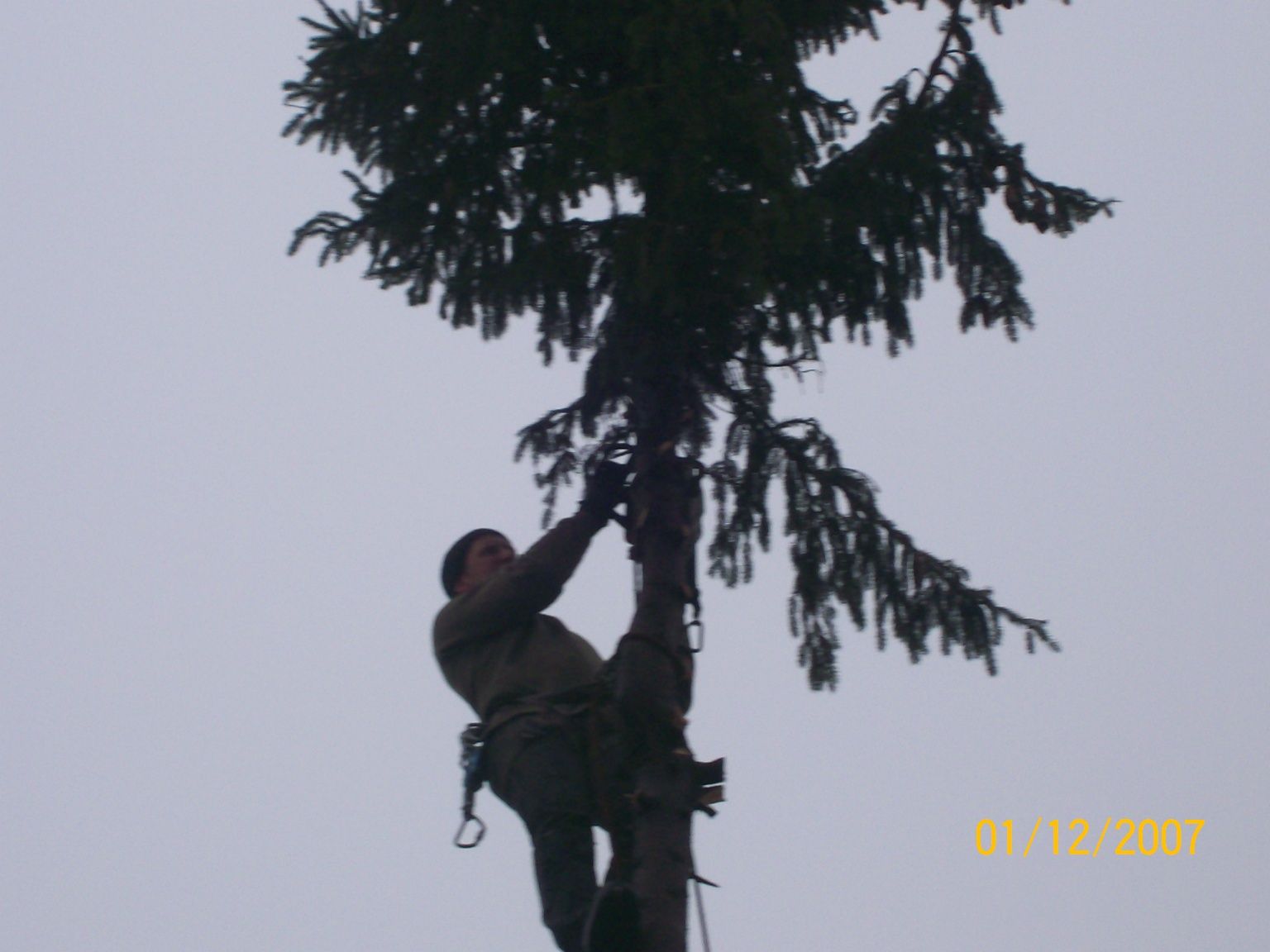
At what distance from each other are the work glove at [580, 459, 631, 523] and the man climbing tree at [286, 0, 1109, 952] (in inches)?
3.4

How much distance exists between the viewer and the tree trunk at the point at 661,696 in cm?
500

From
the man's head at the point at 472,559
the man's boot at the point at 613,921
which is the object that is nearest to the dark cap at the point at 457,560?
the man's head at the point at 472,559

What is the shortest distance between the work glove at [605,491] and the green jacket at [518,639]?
0.05 m

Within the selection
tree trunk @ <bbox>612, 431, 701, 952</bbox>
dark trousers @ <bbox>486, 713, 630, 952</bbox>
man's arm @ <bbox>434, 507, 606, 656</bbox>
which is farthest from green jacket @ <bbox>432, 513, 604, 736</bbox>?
tree trunk @ <bbox>612, 431, 701, 952</bbox>

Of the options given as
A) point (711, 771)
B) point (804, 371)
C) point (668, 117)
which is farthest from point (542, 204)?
point (711, 771)

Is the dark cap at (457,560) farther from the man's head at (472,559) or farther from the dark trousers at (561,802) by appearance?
the dark trousers at (561,802)

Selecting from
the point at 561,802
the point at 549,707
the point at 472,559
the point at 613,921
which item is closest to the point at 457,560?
the point at 472,559

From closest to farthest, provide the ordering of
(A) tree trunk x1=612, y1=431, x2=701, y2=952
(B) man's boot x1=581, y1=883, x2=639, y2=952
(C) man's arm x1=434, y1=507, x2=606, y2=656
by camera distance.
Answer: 1. (B) man's boot x1=581, y1=883, x2=639, y2=952
2. (A) tree trunk x1=612, y1=431, x2=701, y2=952
3. (C) man's arm x1=434, y1=507, x2=606, y2=656

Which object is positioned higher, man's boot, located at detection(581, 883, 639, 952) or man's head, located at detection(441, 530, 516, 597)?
man's head, located at detection(441, 530, 516, 597)

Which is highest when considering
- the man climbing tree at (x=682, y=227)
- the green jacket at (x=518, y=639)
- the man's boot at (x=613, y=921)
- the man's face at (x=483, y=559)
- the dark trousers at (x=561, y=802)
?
the man climbing tree at (x=682, y=227)

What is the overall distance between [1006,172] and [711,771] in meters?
2.68

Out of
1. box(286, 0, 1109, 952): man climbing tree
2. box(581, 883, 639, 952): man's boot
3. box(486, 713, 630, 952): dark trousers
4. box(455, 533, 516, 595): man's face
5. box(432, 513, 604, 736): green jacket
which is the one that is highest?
box(286, 0, 1109, 952): man climbing tree

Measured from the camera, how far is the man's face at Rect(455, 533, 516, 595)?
629 centimetres

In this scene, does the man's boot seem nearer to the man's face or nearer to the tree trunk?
the tree trunk
